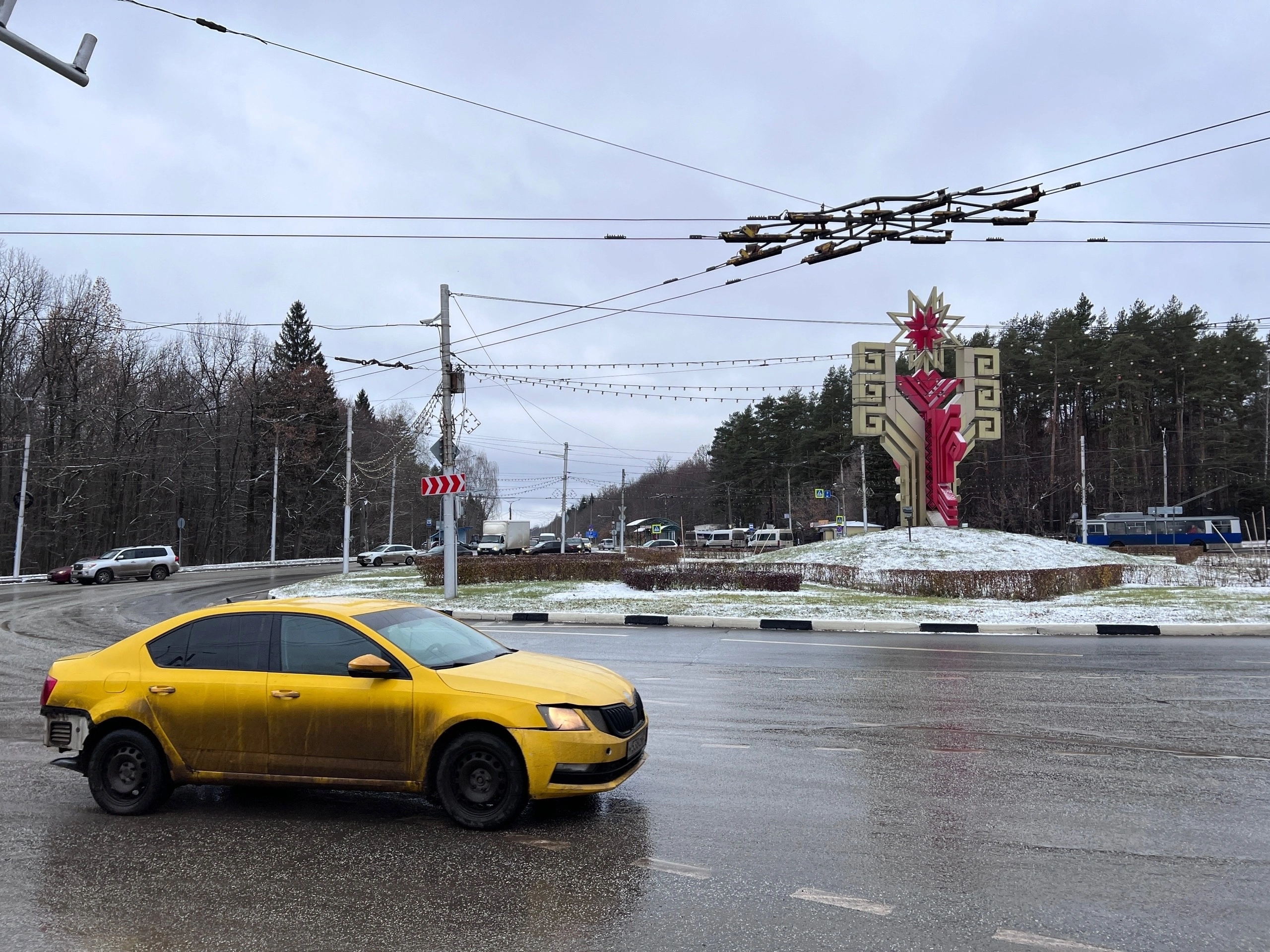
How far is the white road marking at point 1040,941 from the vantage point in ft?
12.8

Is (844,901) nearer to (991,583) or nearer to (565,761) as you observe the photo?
(565,761)

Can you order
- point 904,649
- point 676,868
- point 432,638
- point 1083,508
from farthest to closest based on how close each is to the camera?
point 1083,508 < point 904,649 < point 432,638 < point 676,868

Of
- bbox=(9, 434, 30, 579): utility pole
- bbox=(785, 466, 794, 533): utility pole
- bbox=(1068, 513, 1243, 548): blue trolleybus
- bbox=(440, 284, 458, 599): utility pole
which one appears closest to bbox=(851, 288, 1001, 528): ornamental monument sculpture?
bbox=(440, 284, 458, 599): utility pole

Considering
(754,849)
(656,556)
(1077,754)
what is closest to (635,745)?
(754,849)

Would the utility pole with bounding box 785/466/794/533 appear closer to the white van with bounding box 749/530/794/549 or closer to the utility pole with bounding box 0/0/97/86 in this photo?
the white van with bounding box 749/530/794/549

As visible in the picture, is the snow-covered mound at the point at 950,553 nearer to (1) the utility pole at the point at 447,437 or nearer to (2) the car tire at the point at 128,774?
(1) the utility pole at the point at 447,437

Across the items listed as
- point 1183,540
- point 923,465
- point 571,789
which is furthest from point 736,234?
point 1183,540

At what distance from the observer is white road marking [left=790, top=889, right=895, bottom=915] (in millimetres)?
4355

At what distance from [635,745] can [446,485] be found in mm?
17982

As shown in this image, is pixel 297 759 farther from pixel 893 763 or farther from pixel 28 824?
pixel 893 763

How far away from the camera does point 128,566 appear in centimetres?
4100

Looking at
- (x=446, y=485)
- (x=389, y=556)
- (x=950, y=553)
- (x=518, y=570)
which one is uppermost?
(x=446, y=485)

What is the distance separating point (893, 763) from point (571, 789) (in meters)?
2.96

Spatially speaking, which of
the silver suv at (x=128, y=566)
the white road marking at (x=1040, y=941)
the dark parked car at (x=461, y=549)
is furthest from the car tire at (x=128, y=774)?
the dark parked car at (x=461, y=549)
